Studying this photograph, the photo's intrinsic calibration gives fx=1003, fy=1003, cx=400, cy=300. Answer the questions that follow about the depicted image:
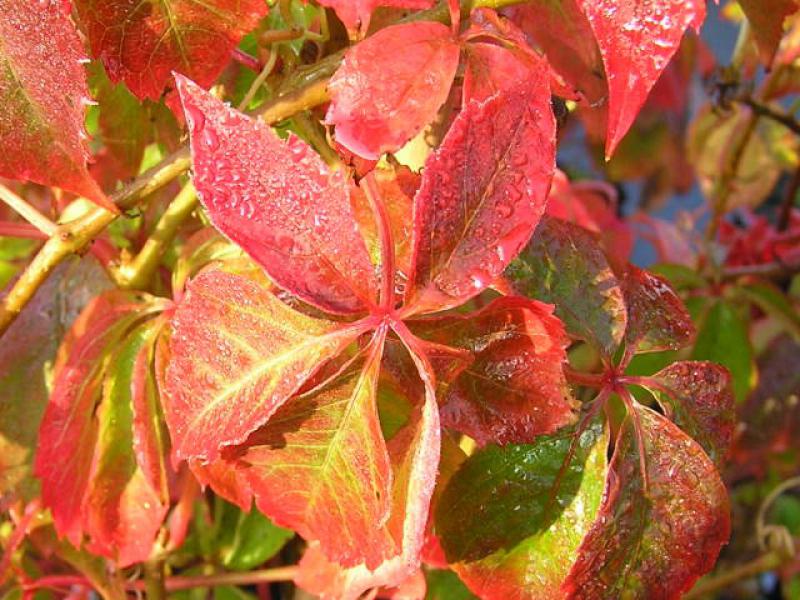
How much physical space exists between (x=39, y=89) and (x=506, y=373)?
0.18 meters

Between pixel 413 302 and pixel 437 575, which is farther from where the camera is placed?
pixel 437 575

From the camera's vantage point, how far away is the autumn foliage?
31 centimetres

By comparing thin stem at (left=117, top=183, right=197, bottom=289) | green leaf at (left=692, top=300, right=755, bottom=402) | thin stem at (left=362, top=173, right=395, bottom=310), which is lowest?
green leaf at (left=692, top=300, right=755, bottom=402)

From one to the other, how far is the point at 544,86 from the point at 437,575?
371 millimetres

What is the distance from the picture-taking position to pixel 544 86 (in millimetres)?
305

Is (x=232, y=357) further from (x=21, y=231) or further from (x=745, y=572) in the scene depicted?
(x=745, y=572)

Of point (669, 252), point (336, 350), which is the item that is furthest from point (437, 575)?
point (669, 252)

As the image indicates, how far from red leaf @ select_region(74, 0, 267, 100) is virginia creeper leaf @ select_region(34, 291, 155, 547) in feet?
0.36

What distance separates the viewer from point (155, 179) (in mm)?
385

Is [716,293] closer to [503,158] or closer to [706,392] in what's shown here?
[706,392]

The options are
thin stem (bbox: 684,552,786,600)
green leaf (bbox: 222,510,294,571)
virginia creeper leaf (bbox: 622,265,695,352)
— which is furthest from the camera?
thin stem (bbox: 684,552,786,600)

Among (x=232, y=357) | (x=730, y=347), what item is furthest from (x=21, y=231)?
(x=730, y=347)

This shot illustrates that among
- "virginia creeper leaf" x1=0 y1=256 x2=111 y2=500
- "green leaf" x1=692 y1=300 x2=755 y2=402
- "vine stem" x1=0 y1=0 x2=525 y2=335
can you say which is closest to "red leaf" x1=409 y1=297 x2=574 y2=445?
"vine stem" x1=0 y1=0 x2=525 y2=335

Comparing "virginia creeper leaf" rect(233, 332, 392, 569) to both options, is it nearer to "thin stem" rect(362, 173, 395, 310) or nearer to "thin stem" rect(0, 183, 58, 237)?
"thin stem" rect(362, 173, 395, 310)
